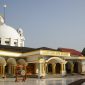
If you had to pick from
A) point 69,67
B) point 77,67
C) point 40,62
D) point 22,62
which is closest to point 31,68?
point 22,62

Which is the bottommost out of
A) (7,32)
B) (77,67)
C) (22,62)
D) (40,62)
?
(77,67)

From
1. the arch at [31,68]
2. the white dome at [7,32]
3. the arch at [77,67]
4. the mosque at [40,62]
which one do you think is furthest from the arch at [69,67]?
the white dome at [7,32]

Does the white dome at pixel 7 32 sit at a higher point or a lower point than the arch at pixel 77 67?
higher

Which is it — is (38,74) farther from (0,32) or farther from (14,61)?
(0,32)

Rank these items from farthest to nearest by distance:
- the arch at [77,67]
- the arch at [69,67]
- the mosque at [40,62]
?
the arch at [77,67] → the arch at [69,67] → the mosque at [40,62]

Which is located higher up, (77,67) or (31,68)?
(31,68)

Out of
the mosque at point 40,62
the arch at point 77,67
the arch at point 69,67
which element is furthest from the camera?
the arch at point 77,67

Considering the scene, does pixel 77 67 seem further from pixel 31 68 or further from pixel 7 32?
pixel 7 32

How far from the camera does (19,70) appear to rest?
29.4m

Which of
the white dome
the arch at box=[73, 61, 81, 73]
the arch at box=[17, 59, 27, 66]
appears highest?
the white dome

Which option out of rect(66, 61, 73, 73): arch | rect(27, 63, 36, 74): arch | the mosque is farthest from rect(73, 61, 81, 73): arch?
rect(27, 63, 36, 74): arch

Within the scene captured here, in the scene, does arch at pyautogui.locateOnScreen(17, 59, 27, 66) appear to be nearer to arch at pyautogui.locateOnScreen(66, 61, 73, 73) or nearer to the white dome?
arch at pyautogui.locateOnScreen(66, 61, 73, 73)

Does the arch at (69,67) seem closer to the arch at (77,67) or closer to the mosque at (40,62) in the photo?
the mosque at (40,62)

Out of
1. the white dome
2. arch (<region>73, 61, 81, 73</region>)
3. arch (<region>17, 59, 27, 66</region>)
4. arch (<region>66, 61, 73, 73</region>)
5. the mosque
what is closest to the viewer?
the mosque
